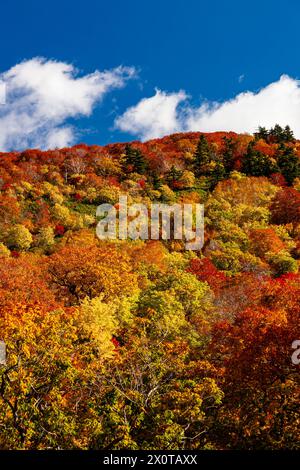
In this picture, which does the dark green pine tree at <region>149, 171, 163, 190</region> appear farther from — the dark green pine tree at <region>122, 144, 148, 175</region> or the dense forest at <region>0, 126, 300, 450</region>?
the dark green pine tree at <region>122, 144, 148, 175</region>

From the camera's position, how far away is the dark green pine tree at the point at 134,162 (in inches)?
3847

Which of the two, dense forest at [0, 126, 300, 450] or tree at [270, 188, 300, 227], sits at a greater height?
tree at [270, 188, 300, 227]

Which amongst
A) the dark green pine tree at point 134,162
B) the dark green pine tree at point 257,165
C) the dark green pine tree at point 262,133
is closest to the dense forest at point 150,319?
the dark green pine tree at point 257,165

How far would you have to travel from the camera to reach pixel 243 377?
1881cm

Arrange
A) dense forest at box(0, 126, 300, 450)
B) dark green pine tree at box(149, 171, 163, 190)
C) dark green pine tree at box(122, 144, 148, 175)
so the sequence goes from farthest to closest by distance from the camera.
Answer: dark green pine tree at box(122, 144, 148, 175), dark green pine tree at box(149, 171, 163, 190), dense forest at box(0, 126, 300, 450)

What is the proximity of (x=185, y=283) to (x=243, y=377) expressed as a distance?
17.3 meters

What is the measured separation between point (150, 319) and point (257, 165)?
71.8m

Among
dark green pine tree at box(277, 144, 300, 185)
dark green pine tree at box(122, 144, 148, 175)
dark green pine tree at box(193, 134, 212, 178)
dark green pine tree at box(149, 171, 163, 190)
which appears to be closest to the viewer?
dark green pine tree at box(149, 171, 163, 190)

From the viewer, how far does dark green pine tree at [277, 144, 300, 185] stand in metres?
91.4

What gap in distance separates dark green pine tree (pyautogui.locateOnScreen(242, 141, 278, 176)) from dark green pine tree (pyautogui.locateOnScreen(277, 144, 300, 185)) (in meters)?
2.21

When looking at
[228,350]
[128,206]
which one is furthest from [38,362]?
[128,206]

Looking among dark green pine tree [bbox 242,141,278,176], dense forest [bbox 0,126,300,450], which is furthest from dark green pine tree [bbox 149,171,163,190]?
dark green pine tree [bbox 242,141,278,176]

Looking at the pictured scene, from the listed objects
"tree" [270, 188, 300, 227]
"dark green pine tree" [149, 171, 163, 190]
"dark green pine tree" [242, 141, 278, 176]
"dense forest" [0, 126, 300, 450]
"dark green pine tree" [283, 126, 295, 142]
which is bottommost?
"dense forest" [0, 126, 300, 450]
